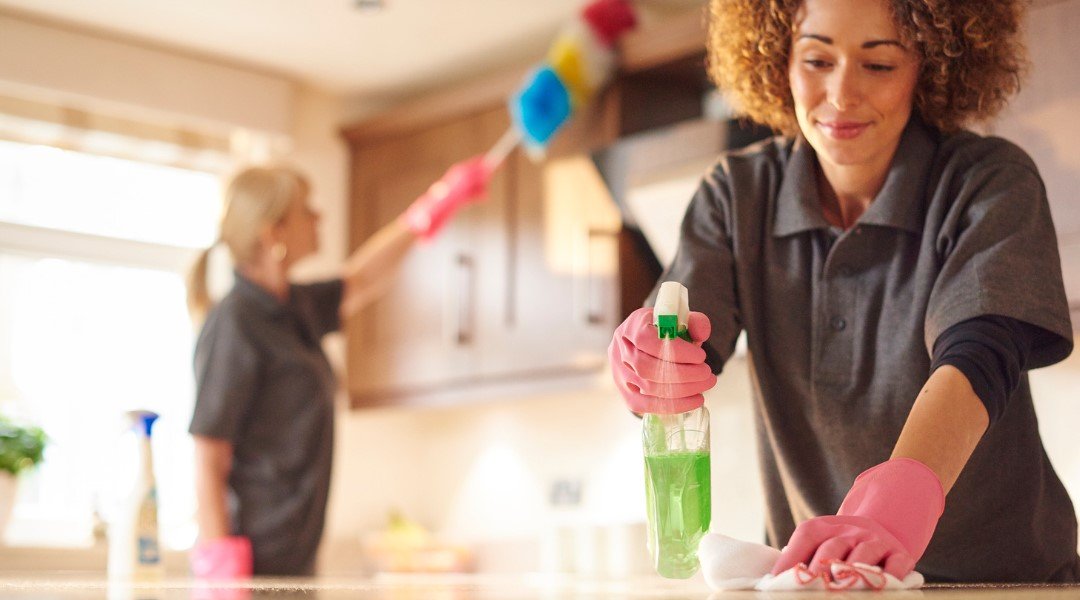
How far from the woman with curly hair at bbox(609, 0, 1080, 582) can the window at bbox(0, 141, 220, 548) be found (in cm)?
247

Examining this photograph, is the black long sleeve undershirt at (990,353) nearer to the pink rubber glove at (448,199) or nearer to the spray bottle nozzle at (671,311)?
the spray bottle nozzle at (671,311)

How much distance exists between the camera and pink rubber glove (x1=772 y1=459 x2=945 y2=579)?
32.0 inches

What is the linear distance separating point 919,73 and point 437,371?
97.2 inches

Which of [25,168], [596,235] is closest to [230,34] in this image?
[25,168]

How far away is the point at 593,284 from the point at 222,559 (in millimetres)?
1185

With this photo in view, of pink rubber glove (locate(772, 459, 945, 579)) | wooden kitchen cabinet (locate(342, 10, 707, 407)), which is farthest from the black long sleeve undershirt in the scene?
wooden kitchen cabinet (locate(342, 10, 707, 407))

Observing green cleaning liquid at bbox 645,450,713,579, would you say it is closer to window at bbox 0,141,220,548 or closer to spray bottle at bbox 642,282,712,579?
spray bottle at bbox 642,282,712,579

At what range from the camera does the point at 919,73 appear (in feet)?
4.04

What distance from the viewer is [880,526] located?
2.80ft

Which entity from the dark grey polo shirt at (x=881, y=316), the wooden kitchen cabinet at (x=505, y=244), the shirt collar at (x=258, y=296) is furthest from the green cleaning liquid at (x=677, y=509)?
the wooden kitchen cabinet at (x=505, y=244)

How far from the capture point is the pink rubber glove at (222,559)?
91.3 inches

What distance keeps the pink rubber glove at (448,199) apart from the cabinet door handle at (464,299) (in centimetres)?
38

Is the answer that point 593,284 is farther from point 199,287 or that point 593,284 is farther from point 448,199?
point 199,287

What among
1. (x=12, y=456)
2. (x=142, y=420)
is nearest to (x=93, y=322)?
(x=12, y=456)
